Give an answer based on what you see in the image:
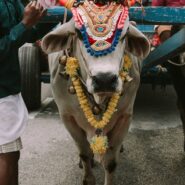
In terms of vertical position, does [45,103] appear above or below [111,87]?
below

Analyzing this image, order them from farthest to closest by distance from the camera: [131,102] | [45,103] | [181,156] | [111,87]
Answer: [45,103] → [181,156] → [131,102] → [111,87]

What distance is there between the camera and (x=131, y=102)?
3.21 m

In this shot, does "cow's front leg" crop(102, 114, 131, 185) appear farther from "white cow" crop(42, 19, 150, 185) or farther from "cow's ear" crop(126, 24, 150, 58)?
"cow's ear" crop(126, 24, 150, 58)

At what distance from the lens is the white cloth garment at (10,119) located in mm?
2426

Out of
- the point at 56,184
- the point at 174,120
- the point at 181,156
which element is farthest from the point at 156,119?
the point at 56,184

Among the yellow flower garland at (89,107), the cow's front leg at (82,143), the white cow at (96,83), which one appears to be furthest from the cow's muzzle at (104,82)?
the cow's front leg at (82,143)

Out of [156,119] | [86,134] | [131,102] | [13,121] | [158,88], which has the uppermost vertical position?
[13,121]

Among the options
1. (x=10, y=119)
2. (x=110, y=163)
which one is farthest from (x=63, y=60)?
(x=110, y=163)

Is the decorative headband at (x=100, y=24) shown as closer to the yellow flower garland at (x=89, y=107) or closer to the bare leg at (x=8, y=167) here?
the yellow flower garland at (x=89, y=107)

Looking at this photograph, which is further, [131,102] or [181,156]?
[181,156]

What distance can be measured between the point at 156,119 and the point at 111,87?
3.13 m

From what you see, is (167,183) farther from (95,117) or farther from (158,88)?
(158,88)

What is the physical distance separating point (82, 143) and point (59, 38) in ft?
3.11

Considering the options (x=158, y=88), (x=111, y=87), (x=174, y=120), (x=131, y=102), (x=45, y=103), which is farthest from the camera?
(x=158, y=88)
